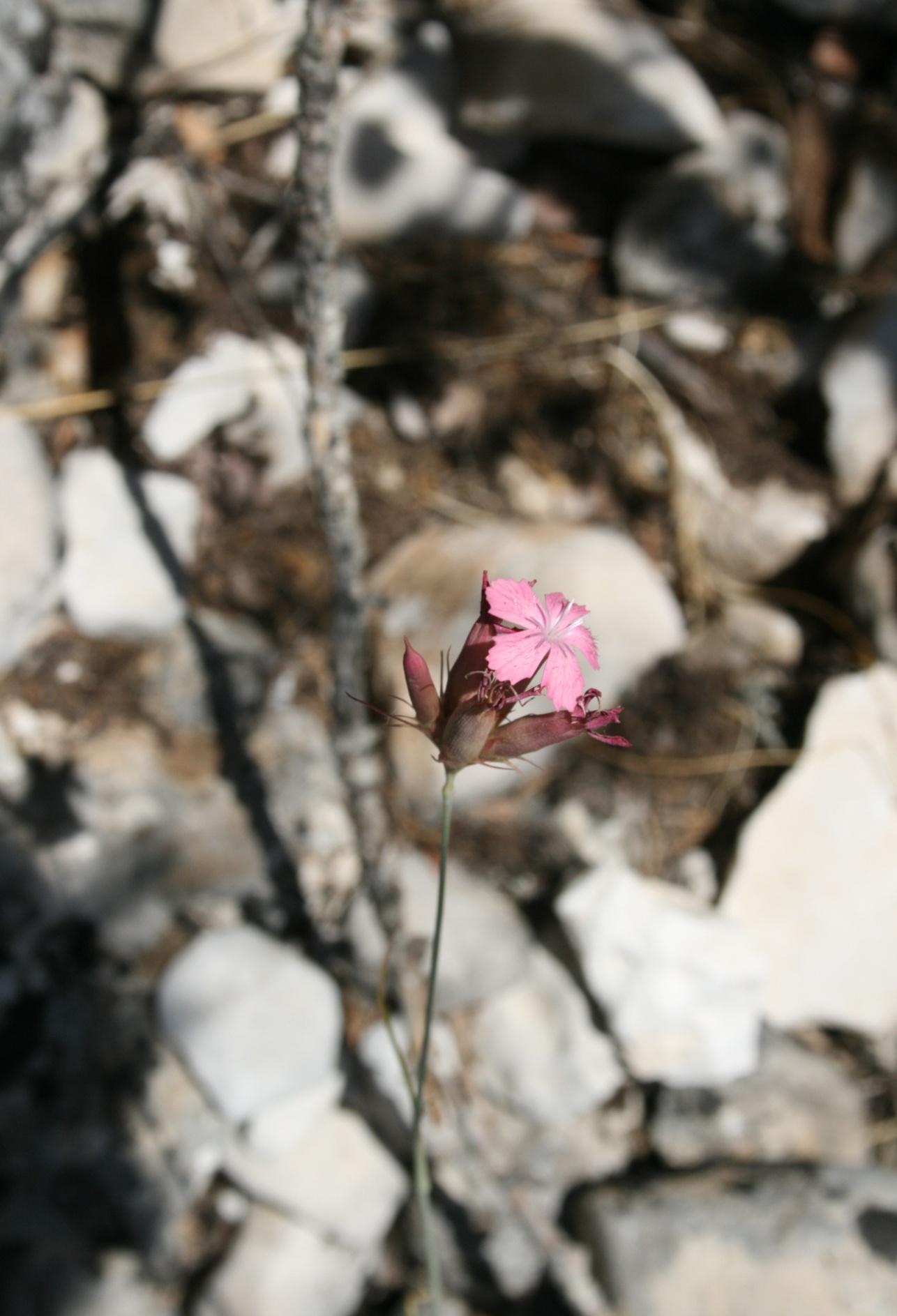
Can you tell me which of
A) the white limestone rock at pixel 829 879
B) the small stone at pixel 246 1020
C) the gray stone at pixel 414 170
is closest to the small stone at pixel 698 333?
the gray stone at pixel 414 170

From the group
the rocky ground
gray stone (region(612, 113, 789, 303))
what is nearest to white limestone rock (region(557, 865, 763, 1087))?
the rocky ground

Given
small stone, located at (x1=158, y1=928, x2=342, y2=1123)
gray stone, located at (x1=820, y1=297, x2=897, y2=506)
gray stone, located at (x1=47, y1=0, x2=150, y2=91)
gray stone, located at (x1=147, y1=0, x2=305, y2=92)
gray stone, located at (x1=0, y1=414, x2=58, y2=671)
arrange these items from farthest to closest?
gray stone, located at (x1=820, y1=297, x2=897, y2=506) < gray stone, located at (x1=147, y1=0, x2=305, y2=92) < gray stone, located at (x1=47, y1=0, x2=150, y2=91) < gray stone, located at (x1=0, y1=414, x2=58, y2=671) < small stone, located at (x1=158, y1=928, x2=342, y2=1123)

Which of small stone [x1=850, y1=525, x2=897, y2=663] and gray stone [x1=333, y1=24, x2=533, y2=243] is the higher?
gray stone [x1=333, y1=24, x2=533, y2=243]

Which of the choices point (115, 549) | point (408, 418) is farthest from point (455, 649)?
point (115, 549)

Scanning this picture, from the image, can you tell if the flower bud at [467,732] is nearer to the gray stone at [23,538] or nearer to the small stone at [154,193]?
the gray stone at [23,538]

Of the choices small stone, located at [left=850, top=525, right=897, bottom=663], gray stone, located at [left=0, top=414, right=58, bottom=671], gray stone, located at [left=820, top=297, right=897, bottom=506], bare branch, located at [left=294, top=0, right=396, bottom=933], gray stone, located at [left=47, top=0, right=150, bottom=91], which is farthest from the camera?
gray stone, located at [left=820, top=297, right=897, bottom=506]

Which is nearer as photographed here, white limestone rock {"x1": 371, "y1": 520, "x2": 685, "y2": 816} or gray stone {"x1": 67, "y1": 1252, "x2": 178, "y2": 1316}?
gray stone {"x1": 67, "y1": 1252, "x2": 178, "y2": 1316}

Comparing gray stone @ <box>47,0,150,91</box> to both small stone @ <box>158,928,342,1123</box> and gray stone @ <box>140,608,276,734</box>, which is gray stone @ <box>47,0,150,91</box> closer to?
gray stone @ <box>140,608,276,734</box>

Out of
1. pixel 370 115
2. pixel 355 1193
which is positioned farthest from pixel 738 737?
pixel 370 115
